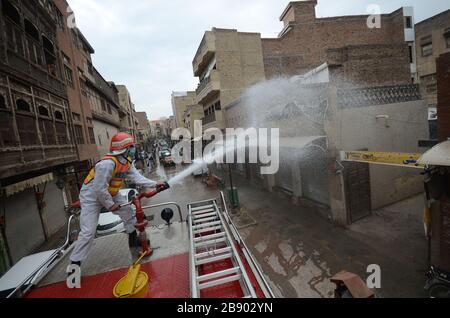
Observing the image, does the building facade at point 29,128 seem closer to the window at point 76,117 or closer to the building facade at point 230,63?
the window at point 76,117

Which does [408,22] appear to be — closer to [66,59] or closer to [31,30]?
[66,59]

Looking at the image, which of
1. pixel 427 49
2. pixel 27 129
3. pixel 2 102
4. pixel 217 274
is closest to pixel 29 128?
pixel 27 129

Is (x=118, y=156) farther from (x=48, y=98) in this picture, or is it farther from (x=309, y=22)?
(x=309, y=22)

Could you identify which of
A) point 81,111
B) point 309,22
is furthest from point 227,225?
point 309,22

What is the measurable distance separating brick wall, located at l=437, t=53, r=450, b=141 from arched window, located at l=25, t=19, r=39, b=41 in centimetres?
1368

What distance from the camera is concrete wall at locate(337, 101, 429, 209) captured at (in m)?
8.57

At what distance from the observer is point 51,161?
926 centimetres

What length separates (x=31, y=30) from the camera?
30.4 feet

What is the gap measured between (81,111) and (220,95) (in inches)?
448

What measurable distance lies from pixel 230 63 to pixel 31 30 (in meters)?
14.7

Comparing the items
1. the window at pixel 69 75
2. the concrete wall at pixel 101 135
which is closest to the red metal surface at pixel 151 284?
the window at pixel 69 75

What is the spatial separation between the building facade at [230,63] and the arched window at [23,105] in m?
14.6

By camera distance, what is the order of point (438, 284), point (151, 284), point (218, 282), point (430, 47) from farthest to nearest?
→ 1. point (430, 47)
2. point (438, 284)
3. point (151, 284)
4. point (218, 282)
